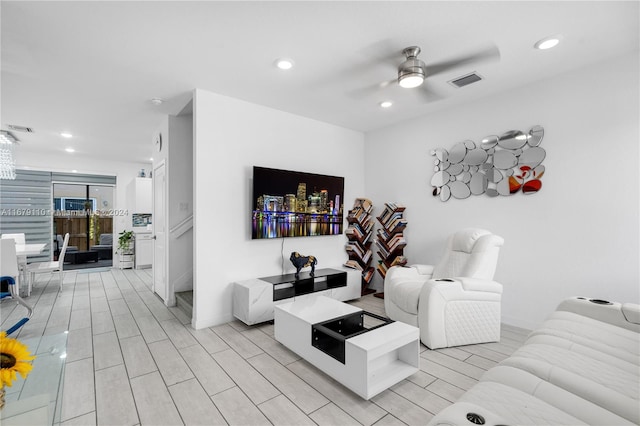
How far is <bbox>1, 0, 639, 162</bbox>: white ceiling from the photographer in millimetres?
2039

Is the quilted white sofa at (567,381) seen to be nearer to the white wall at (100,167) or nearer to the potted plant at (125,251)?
the potted plant at (125,251)

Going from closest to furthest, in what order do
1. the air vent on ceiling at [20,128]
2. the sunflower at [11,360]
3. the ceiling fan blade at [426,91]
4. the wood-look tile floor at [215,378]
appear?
the sunflower at [11,360], the wood-look tile floor at [215,378], the ceiling fan blade at [426,91], the air vent on ceiling at [20,128]

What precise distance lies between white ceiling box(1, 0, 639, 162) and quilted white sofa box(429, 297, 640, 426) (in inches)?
80.3

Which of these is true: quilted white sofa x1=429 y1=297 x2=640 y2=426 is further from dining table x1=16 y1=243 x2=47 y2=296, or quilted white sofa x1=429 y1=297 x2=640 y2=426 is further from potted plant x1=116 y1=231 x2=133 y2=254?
potted plant x1=116 y1=231 x2=133 y2=254

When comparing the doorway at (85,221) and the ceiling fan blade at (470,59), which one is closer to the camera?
the ceiling fan blade at (470,59)

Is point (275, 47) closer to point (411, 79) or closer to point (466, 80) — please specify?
point (411, 79)

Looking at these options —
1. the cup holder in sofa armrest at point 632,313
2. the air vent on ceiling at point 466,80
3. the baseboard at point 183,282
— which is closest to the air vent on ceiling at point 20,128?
the baseboard at point 183,282

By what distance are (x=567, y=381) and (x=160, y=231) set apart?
15.2 ft

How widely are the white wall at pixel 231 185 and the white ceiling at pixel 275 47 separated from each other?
0.27m

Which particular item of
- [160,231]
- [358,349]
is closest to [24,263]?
[160,231]

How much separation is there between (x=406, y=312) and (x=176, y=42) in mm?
3187

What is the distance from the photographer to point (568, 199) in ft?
9.66

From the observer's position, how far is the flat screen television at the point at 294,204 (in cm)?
361

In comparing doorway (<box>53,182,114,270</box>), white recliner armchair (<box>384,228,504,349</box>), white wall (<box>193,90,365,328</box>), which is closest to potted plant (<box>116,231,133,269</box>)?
doorway (<box>53,182,114,270</box>)
